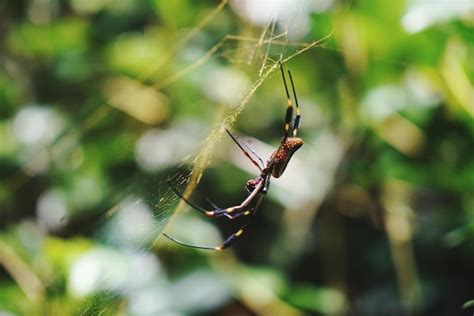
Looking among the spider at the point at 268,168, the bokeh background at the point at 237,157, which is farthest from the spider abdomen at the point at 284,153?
the bokeh background at the point at 237,157

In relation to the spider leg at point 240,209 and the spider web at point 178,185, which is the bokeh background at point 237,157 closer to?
the spider web at point 178,185

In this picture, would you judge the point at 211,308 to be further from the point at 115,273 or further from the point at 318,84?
the point at 318,84

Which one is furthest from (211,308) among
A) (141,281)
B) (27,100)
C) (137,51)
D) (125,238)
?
(27,100)

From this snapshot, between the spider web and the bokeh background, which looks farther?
the bokeh background

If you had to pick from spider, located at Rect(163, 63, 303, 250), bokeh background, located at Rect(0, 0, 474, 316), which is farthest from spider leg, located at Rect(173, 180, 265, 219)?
bokeh background, located at Rect(0, 0, 474, 316)

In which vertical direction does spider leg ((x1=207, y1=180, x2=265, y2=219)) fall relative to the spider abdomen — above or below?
below

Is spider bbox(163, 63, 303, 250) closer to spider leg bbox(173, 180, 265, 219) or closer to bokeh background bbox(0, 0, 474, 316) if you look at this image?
spider leg bbox(173, 180, 265, 219)

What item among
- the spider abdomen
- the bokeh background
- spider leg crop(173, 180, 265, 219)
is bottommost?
the bokeh background
